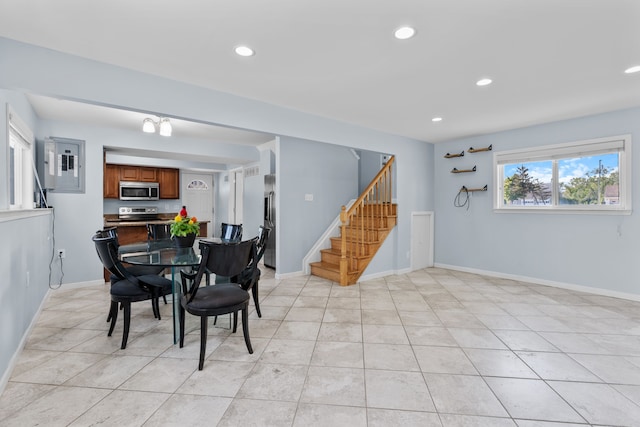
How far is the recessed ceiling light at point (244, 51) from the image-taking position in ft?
7.44

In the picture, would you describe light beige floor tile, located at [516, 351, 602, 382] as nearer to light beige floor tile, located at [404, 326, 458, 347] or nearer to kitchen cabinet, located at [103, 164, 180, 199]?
light beige floor tile, located at [404, 326, 458, 347]

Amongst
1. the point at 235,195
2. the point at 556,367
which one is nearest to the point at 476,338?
the point at 556,367

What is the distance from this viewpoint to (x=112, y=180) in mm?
6176

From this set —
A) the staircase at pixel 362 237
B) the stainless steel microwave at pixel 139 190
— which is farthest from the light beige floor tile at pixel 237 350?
→ the stainless steel microwave at pixel 139 190

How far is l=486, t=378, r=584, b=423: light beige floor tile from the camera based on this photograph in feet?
5.61

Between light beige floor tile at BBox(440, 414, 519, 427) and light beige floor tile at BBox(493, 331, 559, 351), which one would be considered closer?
light beige floor tile at BBox(440, 414, 519, 427)

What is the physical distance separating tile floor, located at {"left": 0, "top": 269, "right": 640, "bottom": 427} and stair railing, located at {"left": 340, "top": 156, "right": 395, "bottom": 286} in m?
1.17

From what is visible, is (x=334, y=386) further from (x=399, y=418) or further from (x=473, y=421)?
(x=473, y=421)

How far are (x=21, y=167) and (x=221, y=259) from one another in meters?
3.17

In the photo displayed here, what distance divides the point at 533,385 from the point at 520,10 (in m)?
2.46

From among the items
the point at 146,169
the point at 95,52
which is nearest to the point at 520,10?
the point at 95,52

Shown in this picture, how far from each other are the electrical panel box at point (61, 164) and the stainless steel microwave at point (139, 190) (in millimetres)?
2148

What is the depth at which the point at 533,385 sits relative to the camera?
2.00 meters

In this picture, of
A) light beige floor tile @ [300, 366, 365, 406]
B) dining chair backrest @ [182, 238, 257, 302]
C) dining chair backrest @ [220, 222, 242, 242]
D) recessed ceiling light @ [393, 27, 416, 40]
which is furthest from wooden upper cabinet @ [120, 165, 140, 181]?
recessed ceiling light @ [393, 27, 416, 40]
